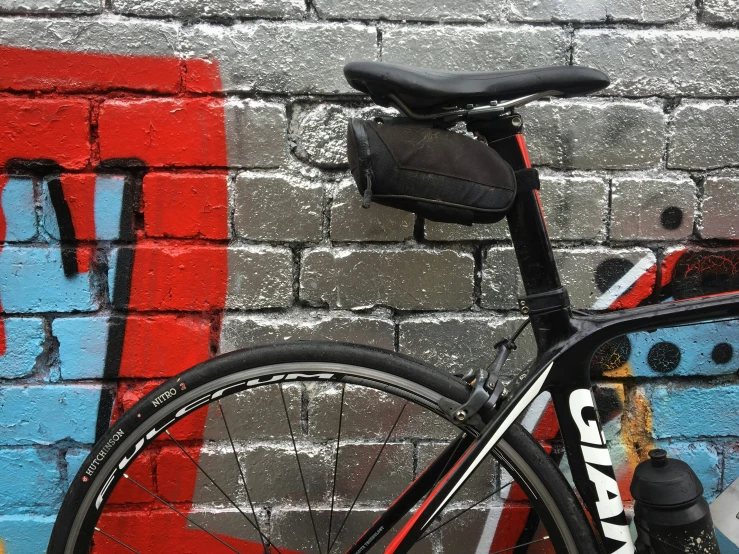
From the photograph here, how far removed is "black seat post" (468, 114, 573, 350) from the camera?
106cm

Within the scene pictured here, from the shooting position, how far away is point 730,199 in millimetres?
1433

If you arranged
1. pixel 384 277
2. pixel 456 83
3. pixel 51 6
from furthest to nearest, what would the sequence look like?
pixel 384 277 → pixel 51 6 → pixel 456 83

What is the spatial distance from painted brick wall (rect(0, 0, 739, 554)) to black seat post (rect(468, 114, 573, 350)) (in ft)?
1.18

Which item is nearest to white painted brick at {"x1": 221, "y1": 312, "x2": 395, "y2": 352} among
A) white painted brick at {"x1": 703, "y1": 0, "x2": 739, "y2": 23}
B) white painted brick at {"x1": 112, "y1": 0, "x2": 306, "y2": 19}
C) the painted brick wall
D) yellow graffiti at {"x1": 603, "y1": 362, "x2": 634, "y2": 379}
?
the painted brick wall

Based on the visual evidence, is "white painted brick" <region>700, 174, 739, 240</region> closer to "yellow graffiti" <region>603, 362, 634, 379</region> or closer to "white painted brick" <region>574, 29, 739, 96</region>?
"white painted brick" <region>574, 29, 739, 96</region>

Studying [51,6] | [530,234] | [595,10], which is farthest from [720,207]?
[51,6]

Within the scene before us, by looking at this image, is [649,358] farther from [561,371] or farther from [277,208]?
[277,208]

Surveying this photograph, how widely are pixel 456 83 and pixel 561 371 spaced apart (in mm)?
527

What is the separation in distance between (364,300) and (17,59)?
94 centimetres

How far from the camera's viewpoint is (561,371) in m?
1.06

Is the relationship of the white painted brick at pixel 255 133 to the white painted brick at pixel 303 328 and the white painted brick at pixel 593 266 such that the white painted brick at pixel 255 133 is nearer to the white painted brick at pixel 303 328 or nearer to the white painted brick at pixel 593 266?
the white painted brick at pixel 303 328

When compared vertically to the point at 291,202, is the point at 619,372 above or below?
below

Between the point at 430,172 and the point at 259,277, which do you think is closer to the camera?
the point at 430,172

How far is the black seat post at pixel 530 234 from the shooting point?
1056 millimetres
